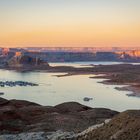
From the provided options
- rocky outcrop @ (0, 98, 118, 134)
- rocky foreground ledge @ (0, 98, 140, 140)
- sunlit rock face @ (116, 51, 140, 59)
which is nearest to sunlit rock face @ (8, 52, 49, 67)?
sunlit rock face @ (116, 51, 140, 59)

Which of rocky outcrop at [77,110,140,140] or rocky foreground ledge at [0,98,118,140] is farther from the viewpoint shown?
rocky foreground ledge at [0,98,118,140]

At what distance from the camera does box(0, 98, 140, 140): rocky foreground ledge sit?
1216cm

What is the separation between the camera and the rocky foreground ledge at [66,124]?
39.9ft

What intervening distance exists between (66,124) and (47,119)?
2102 millimetres

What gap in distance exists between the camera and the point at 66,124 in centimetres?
1978

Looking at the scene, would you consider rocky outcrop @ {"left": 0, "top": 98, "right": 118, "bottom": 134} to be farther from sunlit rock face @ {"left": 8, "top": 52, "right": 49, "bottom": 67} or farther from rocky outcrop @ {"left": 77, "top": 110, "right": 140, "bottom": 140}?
sunlit rock face @ {"left": 8, "top": 52, "right": 49, "bottom": 67}

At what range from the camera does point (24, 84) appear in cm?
5931

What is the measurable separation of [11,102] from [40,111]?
5.25m

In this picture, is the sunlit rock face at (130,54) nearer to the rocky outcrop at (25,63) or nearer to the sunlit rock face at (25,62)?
the sunlit rock face at (25,62)

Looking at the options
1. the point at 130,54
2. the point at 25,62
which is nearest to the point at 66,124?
the point at 25,62

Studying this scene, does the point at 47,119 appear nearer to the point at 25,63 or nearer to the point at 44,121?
the point at 44,121

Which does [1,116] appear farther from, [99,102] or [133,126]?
[99,102]

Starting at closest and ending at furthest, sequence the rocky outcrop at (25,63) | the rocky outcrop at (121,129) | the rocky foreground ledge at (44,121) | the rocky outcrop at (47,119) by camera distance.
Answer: the rocky outcrop at (121,129) < the rocky foreground ledge at (44,121) < the rocky outcrop at (47,119) < the rocky outcrop at (25,63)

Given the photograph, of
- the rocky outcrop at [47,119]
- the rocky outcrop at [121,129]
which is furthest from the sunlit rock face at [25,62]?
the rocky outcrop at [121,129]
